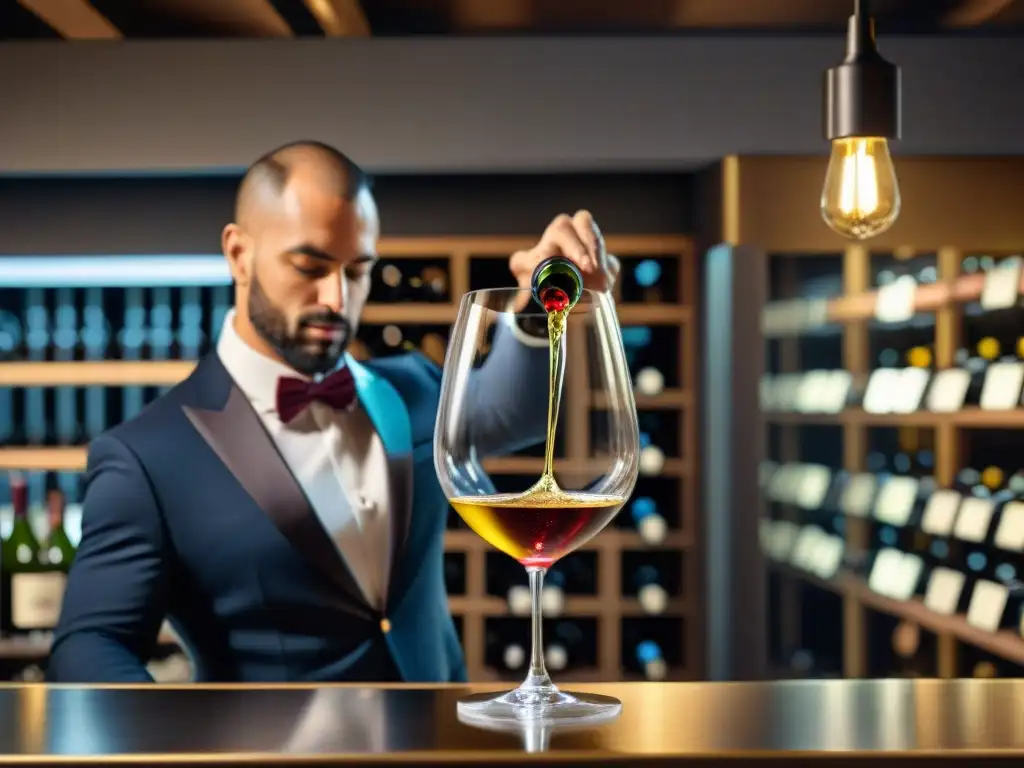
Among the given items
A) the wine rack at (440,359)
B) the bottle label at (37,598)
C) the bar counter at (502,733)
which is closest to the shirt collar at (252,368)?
the bar counter at (502,733)

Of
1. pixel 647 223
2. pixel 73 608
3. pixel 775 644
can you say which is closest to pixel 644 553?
pixel 775 644

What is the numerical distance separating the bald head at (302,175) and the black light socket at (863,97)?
86 centimetres

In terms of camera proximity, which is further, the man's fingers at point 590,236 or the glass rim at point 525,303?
the man's fingers at point 590,236

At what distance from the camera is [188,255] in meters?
4.62

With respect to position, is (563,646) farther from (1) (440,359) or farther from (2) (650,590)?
(1) (440,359)

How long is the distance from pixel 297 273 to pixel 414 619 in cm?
56

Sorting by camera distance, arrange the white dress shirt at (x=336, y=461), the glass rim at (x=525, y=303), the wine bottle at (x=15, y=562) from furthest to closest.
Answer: the wine bottle at (x=15, y=562) < the white dress shirt at (x=336, y=461) < the glass rim at (x=525, y=303)

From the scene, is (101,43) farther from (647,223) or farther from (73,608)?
(73,608)

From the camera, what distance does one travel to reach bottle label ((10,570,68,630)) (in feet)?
13.1

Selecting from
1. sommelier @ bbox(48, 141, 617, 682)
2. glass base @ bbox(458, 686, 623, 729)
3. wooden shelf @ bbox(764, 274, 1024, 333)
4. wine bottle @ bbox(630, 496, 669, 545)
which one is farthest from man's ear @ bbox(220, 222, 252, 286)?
wine bottle @ bbox(630, 496, 669, 545)

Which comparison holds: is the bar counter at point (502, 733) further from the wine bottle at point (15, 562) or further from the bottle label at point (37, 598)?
the wine bottle at point (15, 562)

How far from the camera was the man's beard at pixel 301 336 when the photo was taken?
6.24 ft

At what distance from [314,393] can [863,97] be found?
3.07 feet

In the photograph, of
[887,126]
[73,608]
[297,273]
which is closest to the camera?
[887,126]
